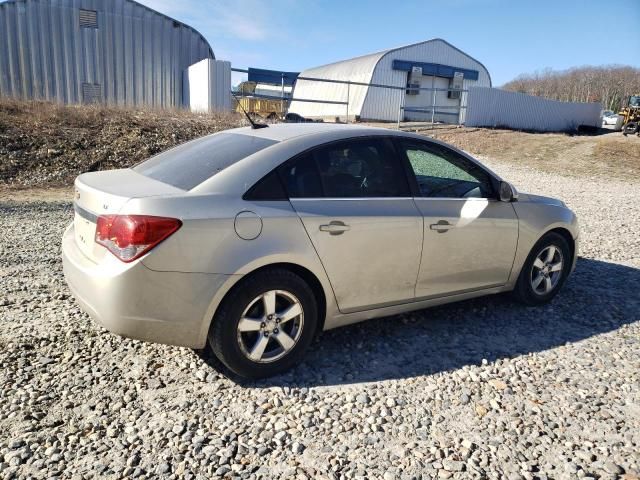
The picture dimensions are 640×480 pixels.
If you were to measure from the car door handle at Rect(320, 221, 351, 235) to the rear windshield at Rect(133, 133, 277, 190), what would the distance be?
0.69 m

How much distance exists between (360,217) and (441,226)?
0.75 metres

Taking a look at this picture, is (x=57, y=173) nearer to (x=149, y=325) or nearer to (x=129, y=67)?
(x=149, y=325)

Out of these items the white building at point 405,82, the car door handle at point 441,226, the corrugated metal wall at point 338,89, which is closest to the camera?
the car door handle at point 441,226

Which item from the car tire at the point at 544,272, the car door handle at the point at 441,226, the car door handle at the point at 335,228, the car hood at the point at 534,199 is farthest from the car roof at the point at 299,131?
the car tire at the point at 544,272

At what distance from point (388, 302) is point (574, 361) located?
1.44m

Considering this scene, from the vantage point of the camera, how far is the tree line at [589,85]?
81.1 metres

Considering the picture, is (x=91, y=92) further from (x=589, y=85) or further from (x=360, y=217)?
(x=589, y=85)

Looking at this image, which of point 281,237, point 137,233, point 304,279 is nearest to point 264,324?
point 304,279

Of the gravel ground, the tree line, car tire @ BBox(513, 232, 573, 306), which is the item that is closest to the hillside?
the gravel ground

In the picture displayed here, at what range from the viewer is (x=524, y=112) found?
2736 cm

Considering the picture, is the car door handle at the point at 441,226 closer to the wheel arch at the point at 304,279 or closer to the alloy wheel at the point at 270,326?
the wheel arch at the point at 304,279

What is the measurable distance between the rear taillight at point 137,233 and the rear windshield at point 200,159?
372 mm

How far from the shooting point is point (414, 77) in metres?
30.2

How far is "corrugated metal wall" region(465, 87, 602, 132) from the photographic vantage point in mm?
24984
